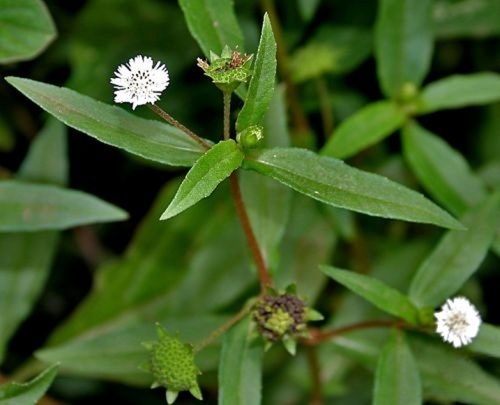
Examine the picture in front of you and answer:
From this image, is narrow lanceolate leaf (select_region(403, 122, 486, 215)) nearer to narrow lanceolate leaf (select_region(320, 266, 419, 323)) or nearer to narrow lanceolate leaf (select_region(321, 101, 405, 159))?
narrow lanceolate leaf (select_region(321, 101, 405, 159))

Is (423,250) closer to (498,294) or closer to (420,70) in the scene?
(498,294)

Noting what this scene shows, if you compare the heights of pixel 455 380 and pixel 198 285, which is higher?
pixel 198 285

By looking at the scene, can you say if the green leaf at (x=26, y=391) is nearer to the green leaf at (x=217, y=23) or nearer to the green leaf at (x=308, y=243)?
the green leaf at (x=217, y=23)

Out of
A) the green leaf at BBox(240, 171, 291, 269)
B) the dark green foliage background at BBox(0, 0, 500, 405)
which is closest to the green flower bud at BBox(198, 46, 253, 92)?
the green leaf at BBox(240, 171, 291, 269)

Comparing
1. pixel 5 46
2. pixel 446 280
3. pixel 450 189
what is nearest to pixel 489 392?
pixel 446 280

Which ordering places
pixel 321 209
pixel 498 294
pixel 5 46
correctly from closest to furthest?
pixel 5 46, pixel 321 209, pixel 498 294

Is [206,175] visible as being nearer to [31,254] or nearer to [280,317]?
[280,317]

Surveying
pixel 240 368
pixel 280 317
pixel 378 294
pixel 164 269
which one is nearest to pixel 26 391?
pixel 240 368
